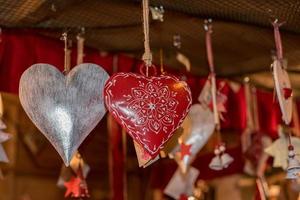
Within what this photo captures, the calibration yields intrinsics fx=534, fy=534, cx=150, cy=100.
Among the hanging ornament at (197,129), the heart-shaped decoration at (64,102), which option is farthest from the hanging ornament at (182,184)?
the heart-shaped decoration at (64,102)

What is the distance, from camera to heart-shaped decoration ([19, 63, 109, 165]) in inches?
48.9

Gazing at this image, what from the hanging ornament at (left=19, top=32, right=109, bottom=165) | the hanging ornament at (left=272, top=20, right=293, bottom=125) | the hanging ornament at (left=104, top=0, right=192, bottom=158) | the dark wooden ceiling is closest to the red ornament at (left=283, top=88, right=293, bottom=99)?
the hanging ornament at (left=272, top=20, right=293, bottom=125)

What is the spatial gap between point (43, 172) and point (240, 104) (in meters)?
1.17

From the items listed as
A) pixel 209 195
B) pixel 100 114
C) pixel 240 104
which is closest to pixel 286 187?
pixel 209 195

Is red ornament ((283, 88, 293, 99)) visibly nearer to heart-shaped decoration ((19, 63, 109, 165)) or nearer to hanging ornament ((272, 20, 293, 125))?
hanging ornament ((272, 20, 293, 125))

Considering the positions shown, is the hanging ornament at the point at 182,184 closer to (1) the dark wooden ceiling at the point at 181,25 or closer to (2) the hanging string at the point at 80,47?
(1) the dark wooden ceiling at the point at 181,25

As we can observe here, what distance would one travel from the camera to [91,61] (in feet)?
6.09

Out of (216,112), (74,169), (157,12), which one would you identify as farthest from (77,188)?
(157,12)

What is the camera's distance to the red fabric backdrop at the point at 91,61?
167 cm

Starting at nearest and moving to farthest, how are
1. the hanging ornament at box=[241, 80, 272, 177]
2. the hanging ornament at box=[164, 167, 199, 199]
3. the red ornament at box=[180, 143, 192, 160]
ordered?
the red ornament at box=[180, 143, 192, 160], the hanging ornament at box=[164, 167, 199, 199], the hanging ornament at box=[241, 80, 272, 177]

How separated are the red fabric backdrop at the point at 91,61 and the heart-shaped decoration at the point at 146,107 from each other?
578mm

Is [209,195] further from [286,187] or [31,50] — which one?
[31,50]

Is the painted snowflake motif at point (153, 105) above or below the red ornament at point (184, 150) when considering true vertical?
above

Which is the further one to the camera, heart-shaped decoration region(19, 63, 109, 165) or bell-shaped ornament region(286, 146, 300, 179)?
bell-shaped ornament region(286, 146, 300, 179)
